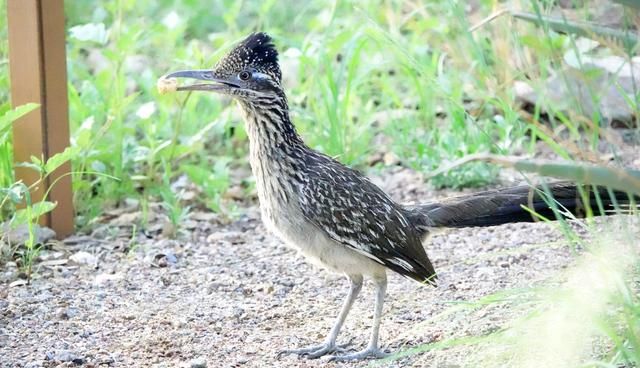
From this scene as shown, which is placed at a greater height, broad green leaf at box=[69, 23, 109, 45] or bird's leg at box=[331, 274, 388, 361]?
broad green leaf at box=[69, 23, 109, 45]

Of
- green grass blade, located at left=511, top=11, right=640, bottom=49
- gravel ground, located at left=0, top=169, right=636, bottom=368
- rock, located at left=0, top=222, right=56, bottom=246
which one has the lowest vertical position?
gravel ground, located at left=0, top=169, right=636, bottom=368

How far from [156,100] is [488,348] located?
367 centimetres

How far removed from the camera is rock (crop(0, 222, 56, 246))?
594cm

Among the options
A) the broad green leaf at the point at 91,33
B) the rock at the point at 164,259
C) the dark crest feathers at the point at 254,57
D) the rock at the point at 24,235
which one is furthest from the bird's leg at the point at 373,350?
the broad green leaf at the point at 91,33

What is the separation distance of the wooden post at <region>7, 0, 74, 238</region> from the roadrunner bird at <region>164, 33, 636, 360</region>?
3.17ft

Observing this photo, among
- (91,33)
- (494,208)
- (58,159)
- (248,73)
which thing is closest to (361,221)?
(494,208)

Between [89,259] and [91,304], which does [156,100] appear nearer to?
[89,259]

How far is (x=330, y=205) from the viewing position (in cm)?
500

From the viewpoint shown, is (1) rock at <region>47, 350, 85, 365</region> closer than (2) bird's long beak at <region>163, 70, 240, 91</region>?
Yes

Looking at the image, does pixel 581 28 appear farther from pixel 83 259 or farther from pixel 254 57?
pixel 83 259

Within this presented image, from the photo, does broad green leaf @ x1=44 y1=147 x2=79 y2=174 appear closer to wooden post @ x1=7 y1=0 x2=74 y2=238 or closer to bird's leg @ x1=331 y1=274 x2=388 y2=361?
wooden post @ x1=7 y1=0 x2=74 y2=238

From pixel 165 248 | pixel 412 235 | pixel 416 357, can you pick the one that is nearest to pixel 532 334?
pixel 416 357

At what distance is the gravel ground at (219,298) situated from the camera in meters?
4.82

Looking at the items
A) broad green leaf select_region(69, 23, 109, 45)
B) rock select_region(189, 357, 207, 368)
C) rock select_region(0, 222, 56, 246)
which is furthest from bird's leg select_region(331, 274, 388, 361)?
broad green leaf select_region(69, 23, 109, 45)
